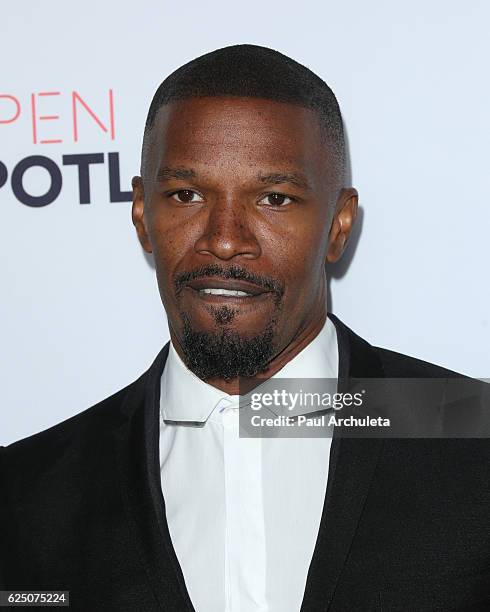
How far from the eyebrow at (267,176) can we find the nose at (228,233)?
0.06 metres

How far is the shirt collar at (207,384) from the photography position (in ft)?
5.83

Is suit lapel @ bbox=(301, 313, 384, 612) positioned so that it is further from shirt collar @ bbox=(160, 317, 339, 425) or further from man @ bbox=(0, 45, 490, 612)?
shirt collar @ bbox=(160, 317, 339, 425)

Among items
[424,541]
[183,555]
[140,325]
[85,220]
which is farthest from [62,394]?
[424,541]

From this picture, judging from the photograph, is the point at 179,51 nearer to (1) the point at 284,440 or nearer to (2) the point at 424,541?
(1) the point at 284,440

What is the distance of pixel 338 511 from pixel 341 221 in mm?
543

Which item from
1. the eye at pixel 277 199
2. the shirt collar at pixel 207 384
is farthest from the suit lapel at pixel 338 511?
the eye at pixel 277 199

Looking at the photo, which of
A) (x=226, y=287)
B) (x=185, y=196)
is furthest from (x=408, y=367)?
(x=185, y=196)

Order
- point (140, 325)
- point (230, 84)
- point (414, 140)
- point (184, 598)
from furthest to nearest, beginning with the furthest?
point (140, 325) → point (414, 140) → point (230, 84) → point (184, 598)

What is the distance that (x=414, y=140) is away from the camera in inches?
79.0

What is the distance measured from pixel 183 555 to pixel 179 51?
103cm

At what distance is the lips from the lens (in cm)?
166

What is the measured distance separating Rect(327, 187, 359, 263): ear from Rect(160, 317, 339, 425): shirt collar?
5.7 inches

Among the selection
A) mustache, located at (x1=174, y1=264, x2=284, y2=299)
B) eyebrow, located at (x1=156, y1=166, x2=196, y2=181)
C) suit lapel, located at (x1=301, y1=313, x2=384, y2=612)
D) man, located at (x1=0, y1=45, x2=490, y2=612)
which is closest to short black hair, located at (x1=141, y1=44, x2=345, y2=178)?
man, located at (x1=0, y1=45, x2=490, y2=612)

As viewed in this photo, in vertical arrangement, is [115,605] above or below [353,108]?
below
